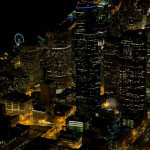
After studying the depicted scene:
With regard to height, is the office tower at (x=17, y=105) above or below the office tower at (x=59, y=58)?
below

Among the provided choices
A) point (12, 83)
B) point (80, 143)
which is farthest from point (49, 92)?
point (80, 143)

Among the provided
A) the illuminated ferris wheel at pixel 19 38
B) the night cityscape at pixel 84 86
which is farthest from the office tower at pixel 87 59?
the illuminated ferris wheel at pixel 19 38

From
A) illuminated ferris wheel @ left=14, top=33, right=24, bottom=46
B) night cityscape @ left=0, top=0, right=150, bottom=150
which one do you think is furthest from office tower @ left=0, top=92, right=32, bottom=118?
illuminated ferris wheel @ left=14, top=33, right=24, bottom=46

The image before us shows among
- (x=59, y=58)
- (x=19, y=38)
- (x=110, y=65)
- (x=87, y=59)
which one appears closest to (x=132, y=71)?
(x=87, y=59)

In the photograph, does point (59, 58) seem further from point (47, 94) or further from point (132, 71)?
point (132, 71)

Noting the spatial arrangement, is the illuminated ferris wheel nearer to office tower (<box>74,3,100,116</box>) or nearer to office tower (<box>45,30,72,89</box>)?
office tower (<box>45,30,72,89</box>)

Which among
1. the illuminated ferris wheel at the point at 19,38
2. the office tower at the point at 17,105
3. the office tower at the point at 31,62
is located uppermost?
the illuminated ferris wheel at the point at 19,38

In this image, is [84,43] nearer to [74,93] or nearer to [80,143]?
[74,93]

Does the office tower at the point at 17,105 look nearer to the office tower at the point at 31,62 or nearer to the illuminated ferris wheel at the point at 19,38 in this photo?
the office tower at the point at 31,62
